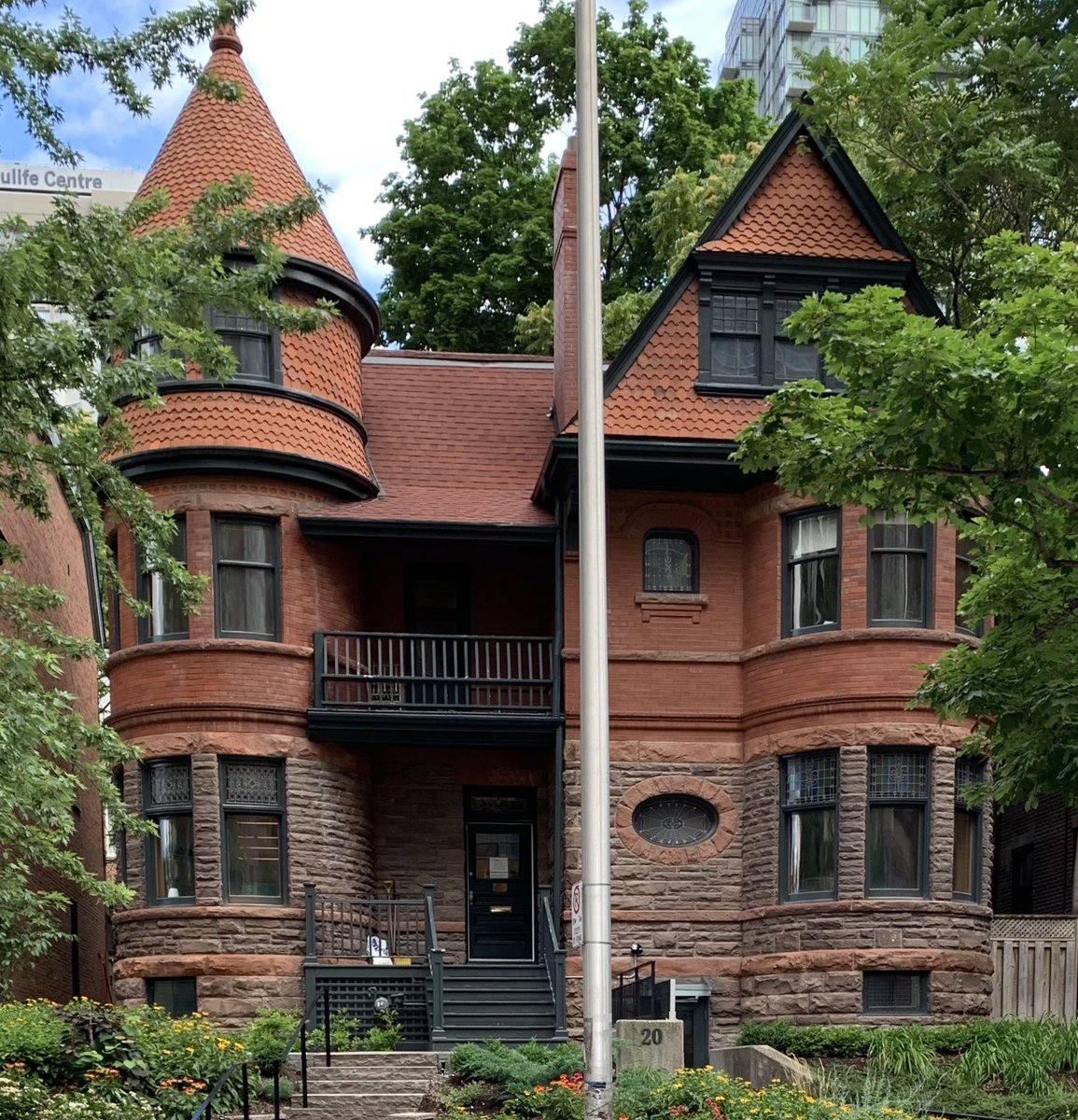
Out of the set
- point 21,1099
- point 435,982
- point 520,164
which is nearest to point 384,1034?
point 435,982

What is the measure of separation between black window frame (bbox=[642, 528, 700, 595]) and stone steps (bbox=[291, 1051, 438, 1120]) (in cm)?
727

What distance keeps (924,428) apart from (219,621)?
1197 cm

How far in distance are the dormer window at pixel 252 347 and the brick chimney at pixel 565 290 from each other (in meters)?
4.06

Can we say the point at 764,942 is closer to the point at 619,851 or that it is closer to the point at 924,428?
the point at 619,851

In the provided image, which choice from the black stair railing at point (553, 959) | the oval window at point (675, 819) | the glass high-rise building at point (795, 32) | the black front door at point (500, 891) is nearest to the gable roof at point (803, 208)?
the oval window at point (675, 819)

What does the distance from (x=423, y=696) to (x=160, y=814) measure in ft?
12.2

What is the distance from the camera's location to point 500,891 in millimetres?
26594

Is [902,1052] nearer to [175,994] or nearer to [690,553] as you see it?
[690,553]

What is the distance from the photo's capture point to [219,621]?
2464cm

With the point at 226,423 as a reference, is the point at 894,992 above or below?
below

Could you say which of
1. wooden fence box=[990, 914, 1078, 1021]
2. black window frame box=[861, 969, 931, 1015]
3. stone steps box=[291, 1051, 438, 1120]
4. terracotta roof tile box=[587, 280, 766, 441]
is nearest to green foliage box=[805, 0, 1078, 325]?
terracotta roof tile box=[587, 280, 766, 441]

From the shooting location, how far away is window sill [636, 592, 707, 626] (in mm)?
25156

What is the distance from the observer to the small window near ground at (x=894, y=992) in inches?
920

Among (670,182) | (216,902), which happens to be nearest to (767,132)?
(670,182)
